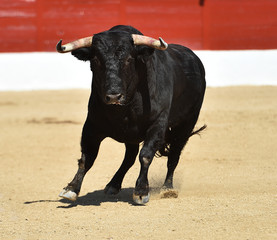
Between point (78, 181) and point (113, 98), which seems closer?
point (113, 98)

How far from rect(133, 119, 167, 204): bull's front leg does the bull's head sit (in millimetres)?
334

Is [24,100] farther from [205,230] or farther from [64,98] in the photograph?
[205,230]

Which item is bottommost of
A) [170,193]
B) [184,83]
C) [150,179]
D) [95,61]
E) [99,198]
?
[150,179]

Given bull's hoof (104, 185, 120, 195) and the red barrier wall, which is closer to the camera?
bull's hoof (104, 185, 120, 195)

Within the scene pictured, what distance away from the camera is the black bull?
4.99 meters

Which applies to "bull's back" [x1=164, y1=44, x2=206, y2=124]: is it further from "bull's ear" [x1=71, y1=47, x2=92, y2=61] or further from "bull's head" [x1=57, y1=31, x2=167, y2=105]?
"bull's ear" [x1=71, y1=47, x2=92, y2=61]

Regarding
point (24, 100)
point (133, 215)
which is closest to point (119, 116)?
point (133, 215)

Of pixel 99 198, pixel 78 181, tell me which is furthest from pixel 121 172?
pixel 78 181

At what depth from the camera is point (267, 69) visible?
13.2 metres

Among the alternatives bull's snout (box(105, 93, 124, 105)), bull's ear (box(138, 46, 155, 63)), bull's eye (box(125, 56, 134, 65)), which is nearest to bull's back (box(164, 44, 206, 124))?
bull's ear (box(138, 46, 155, 63))

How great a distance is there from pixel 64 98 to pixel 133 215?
7.38 m

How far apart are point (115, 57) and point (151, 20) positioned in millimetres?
9260

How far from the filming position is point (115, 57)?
196 inches

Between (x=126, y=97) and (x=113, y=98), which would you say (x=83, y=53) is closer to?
(x=126, y=97)
